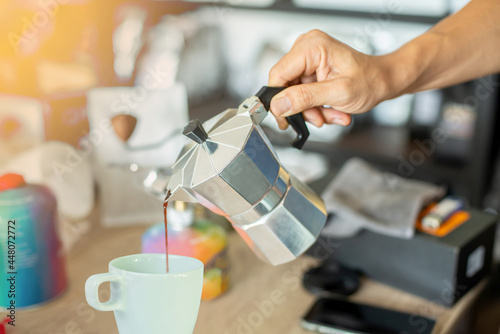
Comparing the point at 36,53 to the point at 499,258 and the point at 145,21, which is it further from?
the point at 499,258

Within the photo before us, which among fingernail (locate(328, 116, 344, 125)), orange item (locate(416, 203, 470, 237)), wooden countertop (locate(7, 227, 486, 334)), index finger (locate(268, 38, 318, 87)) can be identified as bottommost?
wooden countertop (locate(7, 227, 486, 334))

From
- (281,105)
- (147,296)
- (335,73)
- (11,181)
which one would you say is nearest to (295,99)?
(281,105)

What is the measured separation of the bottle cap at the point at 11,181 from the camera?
0.71 metres

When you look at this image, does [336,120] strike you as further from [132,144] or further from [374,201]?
[132,144]

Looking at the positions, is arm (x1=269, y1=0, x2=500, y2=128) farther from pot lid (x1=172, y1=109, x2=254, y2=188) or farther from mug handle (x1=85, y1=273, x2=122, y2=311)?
mug handle (x1=85, y1=273, x2=122, y2=311)

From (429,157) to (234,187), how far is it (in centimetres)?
126

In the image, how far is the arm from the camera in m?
0.72

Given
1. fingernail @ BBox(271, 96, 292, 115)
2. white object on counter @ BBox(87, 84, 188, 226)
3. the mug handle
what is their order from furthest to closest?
white object on counter @ BBox(87, 84, 188, 226) → fingernail @ BBox(271, 96, 292, 115) → the mug handle

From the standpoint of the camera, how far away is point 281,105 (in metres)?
0.66

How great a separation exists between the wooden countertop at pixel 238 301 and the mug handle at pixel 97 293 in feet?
0.29

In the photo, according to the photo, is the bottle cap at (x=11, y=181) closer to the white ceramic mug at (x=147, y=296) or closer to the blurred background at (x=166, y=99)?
the blurred background at (x=166, y=99)

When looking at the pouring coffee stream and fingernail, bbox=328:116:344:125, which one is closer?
the pouring coffee stream

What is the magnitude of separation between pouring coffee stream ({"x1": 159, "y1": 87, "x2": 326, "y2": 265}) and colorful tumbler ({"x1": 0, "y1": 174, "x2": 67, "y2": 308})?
9.6 inches

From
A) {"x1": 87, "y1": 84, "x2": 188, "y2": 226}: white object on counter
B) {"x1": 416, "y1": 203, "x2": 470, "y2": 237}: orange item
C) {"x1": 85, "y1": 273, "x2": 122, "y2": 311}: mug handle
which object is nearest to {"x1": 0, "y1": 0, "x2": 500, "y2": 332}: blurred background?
{"x1": 87, "y1": 84, "x2": 188, "y2": 226}: white object on counter
